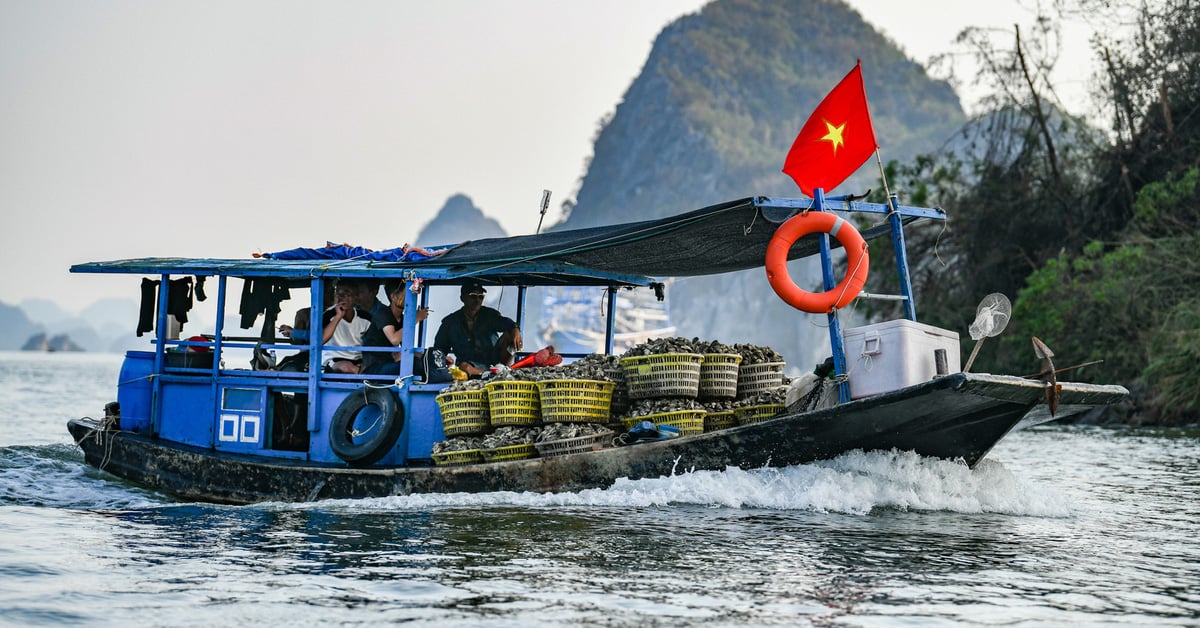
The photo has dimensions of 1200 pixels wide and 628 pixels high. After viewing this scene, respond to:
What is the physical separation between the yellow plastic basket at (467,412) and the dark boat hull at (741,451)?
1.19ft

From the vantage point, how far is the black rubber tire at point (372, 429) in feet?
30.8

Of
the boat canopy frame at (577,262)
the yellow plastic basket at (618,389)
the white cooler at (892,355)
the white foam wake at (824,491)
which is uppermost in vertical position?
the boat canopy frame at (577,262)

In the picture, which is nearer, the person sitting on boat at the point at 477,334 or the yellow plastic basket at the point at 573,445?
the yellow plastic basket at the point at 573,445

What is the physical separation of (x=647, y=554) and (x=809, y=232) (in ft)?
9.55

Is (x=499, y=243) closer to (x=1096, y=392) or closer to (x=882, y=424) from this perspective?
(x=882, y=424)

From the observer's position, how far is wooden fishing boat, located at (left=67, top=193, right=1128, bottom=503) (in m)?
8.01

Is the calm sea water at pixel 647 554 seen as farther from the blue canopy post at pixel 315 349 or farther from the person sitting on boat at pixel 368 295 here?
the person sitting on boat at pixel 368 295

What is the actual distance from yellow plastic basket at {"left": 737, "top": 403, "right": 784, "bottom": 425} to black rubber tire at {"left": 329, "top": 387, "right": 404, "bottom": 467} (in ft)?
9.54

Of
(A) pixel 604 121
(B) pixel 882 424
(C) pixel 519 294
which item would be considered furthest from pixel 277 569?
(A) pixel 604 121

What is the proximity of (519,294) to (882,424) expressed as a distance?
192 inches

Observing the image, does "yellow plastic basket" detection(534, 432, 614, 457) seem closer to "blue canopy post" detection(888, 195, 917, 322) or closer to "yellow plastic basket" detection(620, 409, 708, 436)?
"yellow plastic basket" detection(620, 409, 708, 436)

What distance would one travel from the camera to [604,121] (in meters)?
158

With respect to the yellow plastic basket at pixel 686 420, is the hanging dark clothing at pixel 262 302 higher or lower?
higher

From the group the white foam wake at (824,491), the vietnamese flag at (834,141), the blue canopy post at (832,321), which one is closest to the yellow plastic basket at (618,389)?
the white foam wake at (824,491)
